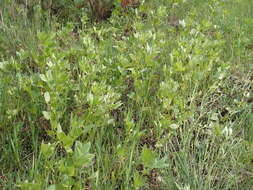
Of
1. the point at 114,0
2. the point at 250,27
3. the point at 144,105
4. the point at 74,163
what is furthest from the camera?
the point at 114,0

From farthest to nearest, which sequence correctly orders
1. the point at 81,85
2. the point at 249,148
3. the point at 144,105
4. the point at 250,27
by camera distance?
the point at 250,27 < the point at 144,105 < the point at 81,85 < the point at 249,148

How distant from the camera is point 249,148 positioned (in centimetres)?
166

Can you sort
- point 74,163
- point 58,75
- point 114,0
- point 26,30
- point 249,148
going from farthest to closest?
point 114,0 → point 26,30 → point 249,148 → point 58,75 → point 74,163

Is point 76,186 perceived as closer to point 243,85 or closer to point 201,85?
point 201,85

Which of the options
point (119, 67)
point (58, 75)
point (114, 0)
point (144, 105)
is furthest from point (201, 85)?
point (114, 0)

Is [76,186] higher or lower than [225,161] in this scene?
higher

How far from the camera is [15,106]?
175 centimetres

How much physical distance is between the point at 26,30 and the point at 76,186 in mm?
2314

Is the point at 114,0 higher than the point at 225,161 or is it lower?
higher

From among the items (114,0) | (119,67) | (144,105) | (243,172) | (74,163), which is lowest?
(243,172)

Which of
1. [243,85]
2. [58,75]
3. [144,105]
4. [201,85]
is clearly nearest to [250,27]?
[243,85]

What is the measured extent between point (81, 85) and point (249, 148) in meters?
1.03

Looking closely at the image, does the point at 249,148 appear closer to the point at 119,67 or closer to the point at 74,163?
→ the point at 119,67

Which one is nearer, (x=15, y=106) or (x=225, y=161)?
(x=225, y=161)
